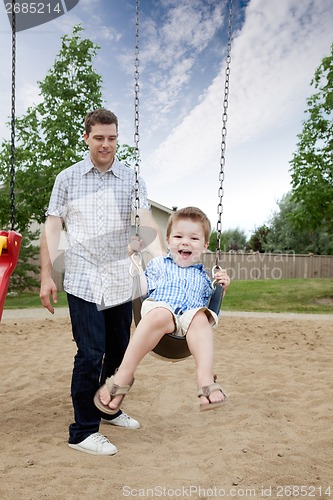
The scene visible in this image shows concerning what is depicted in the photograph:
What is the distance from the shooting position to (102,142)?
3104 mm

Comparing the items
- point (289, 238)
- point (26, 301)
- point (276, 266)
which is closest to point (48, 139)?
point (26, 301)

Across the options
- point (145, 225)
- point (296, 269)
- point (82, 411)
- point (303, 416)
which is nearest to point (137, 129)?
point (145, 225)

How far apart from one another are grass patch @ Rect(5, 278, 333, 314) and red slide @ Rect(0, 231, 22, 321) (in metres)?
9.28

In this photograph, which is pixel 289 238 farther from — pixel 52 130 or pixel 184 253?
pixel 184 253

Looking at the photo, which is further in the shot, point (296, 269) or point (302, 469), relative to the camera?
point (296, 269)

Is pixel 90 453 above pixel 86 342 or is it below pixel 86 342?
below

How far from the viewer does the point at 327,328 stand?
8.73 meters

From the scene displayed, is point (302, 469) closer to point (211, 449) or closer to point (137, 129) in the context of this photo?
point (211, 449)

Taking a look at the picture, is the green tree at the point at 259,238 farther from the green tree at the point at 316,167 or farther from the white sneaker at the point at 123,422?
the white sneaker at the point at 123,422

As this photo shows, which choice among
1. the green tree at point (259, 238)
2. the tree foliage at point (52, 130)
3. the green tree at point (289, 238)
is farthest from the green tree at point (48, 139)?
the green tree at point (259, 238)

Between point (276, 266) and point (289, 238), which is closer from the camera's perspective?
point (276, 266)

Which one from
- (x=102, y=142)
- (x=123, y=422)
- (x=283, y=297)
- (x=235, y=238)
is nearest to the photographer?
(x=102, y=142)

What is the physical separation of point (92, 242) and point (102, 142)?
565 millimetres

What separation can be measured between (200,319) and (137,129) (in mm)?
1199
